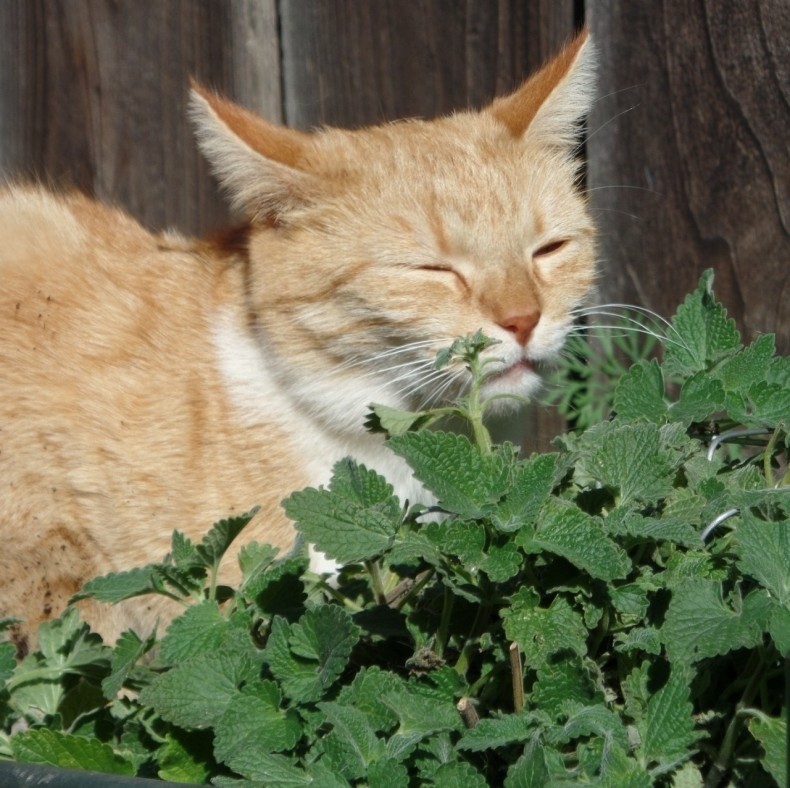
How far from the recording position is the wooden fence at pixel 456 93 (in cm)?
279

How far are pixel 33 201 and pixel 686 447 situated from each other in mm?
2011

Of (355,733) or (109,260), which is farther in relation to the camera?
(109,260)

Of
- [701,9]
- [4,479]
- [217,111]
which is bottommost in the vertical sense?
[4,479]

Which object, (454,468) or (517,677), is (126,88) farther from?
(517,677)

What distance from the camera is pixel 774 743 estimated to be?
0.93 m

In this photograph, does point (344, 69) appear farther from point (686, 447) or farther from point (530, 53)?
point (686, 447)

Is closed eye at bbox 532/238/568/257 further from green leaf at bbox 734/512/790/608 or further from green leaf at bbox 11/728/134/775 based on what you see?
green leaf at bbox 11/728/134/775

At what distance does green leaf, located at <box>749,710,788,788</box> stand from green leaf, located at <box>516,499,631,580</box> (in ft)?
0.57

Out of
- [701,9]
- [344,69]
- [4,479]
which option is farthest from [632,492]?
[344,69]

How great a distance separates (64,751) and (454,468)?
19.4 inches

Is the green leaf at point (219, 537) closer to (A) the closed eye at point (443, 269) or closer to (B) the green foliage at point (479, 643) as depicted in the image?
(B) the green foliage at point (479, 643)

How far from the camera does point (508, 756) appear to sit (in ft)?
3.40

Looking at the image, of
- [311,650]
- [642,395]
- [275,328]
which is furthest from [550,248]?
[311,650]

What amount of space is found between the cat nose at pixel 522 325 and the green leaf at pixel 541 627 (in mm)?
1132
